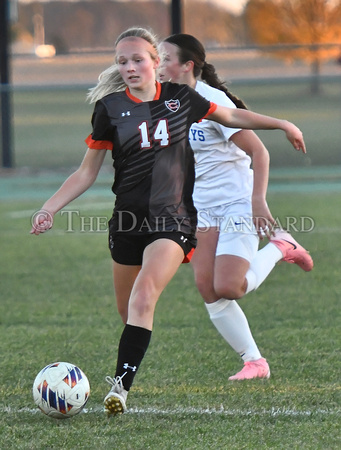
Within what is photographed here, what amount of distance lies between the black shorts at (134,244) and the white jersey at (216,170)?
0.97 m

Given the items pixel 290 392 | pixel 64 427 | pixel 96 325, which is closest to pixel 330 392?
pixel 290 392

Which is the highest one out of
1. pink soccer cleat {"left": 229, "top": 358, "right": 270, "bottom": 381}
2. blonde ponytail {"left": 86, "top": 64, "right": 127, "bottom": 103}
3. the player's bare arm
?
blonde ponytail {"left": 86, "top": 64, "right": 127, "bottom": 103}

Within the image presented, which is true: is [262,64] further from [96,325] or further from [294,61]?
[96,325]

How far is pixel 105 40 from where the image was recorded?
20.6 metres

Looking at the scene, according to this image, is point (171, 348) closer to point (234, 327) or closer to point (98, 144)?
point (234, 327)

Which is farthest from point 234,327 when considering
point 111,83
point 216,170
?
point 111,83

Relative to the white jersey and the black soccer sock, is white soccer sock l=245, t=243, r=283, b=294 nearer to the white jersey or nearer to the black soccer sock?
the white jersey

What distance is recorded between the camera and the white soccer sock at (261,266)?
506 cm

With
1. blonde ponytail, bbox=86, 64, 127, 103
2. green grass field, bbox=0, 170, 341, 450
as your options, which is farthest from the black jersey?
green grass field, bbox=0, 170, 341, 450

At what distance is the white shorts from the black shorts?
0.82 metres

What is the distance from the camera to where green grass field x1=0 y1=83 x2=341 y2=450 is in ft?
12.2

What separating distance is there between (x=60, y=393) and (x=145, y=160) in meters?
1.21

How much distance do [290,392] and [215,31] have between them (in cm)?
1673

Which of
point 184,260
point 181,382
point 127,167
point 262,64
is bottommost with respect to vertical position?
point 181,382
